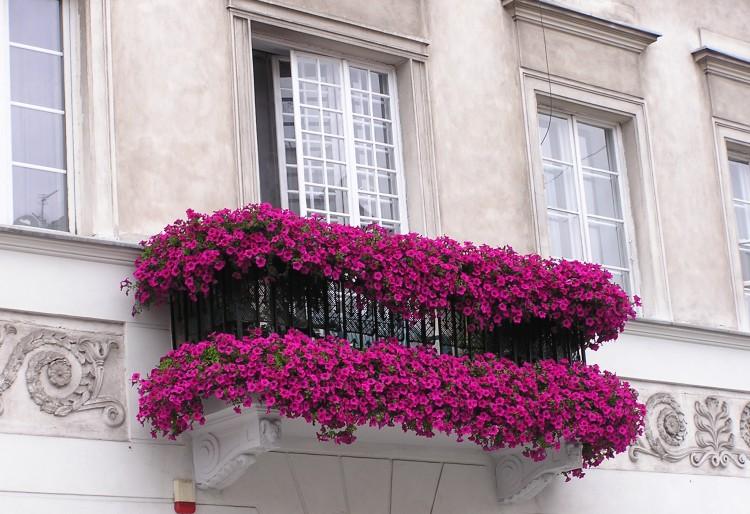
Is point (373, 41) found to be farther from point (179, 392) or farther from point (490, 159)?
point (179, 392)

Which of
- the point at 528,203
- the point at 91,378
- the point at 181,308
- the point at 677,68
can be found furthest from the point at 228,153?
the point at 677,68

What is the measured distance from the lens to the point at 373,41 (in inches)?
466

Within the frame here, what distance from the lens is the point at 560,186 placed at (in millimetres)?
13016

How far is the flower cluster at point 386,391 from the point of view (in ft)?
30.8

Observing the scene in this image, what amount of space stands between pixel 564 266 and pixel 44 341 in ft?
12.0

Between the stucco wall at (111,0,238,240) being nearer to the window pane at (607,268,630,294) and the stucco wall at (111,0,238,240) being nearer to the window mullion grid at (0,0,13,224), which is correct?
the window mullion grid at (0,0,13,224)

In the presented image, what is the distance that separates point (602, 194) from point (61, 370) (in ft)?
17.8

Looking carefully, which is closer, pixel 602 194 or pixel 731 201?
pixel 602 194

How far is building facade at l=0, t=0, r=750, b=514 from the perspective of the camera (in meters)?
9.76

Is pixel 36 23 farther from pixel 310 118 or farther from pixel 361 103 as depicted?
pixel 361 103

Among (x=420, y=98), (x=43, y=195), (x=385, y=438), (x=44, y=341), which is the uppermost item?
(x=420, y=98)

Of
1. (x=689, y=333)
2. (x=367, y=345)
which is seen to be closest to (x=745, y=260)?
(x=689, y=333)

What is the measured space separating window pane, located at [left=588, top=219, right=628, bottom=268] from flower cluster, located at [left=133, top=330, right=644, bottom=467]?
7.96 feet

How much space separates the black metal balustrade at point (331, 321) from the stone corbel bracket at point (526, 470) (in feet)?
2.26
